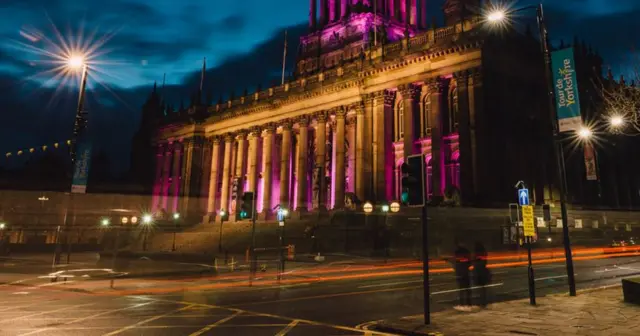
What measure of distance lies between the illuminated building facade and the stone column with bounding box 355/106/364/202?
131mm

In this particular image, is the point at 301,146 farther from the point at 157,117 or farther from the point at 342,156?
the point at 157,117

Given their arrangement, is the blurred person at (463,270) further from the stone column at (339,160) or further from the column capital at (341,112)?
the column capital at (341,112)

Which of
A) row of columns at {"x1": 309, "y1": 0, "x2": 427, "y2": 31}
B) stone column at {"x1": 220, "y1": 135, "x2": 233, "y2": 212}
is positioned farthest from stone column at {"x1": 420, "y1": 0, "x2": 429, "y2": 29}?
stone column at {"x1": 220, "y1": 135, "x2": 233, "y2": 212}

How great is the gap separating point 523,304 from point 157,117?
77.4 m

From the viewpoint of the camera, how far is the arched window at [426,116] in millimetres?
44156

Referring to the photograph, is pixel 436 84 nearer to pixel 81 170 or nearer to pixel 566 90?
pixel 566 90

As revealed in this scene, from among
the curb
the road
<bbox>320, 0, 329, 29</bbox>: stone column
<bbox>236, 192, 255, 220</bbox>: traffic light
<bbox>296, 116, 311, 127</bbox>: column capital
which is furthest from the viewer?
<bbox>320, 0, 329, 29</bbox>: stone column

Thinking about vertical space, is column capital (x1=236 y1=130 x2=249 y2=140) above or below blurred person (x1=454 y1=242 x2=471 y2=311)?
above

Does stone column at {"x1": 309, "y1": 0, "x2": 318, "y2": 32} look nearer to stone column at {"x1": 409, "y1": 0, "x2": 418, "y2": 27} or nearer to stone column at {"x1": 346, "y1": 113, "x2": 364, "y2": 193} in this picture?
stone column at {"x1": 409, "y1": 0, "x2": 418, "y2": 27}

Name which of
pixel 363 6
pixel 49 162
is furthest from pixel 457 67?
pixel 49 162

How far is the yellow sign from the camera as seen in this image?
527 inches

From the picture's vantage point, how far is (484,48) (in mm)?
38062

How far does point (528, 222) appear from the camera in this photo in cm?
1353

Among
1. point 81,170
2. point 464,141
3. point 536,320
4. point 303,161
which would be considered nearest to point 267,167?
point 303,161
